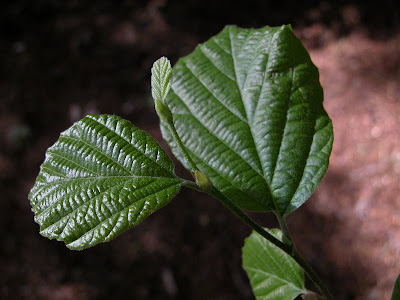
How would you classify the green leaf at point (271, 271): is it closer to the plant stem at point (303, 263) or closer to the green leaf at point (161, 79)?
the plant stem at point (303, 263)

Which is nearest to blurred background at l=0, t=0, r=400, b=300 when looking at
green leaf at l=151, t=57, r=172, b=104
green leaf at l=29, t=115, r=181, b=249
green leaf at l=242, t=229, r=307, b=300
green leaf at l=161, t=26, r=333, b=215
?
green leaf at l=242, t=229, r=307, b=300

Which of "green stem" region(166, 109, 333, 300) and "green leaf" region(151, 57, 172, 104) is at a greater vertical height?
"green leaf" region(151, 57, 172, 104)

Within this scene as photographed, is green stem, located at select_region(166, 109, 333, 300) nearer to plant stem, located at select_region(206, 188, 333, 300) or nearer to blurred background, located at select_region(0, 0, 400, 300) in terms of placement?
plant stem, located at select_region(206, 188, 333, 300)

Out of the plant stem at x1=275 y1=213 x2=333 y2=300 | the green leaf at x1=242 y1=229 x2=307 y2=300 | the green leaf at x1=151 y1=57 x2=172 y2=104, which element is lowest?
the green leaf at x1=242 y1=229 x2=307 y2=300

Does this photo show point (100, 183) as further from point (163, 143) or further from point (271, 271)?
point (163, 143)

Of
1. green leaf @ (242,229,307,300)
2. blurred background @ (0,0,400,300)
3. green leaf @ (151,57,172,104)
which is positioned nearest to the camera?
green leaf @ (151,57,172,104)

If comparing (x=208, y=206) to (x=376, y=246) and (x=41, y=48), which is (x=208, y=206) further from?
(x=41, y=48)

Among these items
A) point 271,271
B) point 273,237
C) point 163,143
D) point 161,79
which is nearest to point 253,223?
point 273,237
